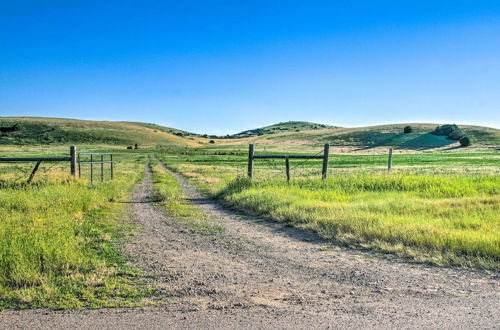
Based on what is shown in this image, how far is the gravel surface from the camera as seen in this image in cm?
426

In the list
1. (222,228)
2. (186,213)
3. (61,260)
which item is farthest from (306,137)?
(61,260)

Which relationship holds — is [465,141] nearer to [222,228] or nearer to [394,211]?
[394,211]

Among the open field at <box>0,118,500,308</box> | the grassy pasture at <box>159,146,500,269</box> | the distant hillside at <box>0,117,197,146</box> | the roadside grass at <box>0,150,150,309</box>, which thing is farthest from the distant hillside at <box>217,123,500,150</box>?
the roadside grass at <box>0,150,150,309</box>

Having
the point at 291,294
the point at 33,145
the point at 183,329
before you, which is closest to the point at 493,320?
the point at 291,294

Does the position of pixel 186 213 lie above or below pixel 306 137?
below

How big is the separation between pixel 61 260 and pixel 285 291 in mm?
3567

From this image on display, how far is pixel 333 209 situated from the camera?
10.5 metres

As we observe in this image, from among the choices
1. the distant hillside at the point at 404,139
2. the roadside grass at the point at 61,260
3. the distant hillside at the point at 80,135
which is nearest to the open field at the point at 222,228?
the roadside grass at the point at 61,260

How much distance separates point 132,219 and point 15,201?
366 centimetres

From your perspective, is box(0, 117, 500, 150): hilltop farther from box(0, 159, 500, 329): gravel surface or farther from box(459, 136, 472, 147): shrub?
box(0, 159, 500, 329): gravel surface

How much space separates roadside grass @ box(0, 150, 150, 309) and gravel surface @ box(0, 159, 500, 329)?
324mm

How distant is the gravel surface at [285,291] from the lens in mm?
4258

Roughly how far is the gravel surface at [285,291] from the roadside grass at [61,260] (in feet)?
1.06

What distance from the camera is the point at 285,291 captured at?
205 inches
